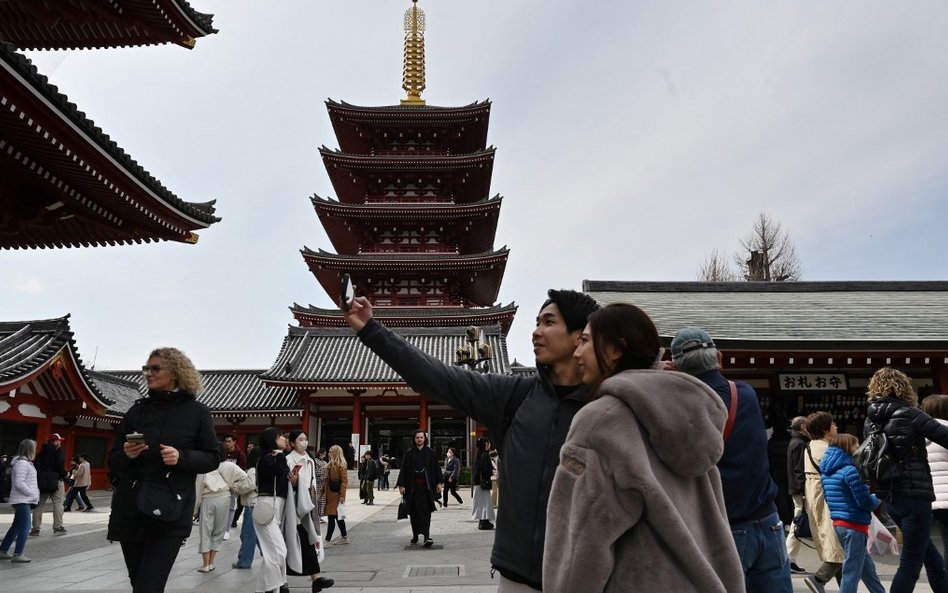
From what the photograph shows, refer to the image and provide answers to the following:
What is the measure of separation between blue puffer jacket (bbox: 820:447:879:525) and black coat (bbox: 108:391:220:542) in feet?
13.4

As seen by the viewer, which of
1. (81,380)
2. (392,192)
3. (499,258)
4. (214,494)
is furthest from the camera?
(392,192)

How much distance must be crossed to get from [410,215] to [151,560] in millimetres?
23373

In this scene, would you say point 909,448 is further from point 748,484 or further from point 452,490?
point 452,490

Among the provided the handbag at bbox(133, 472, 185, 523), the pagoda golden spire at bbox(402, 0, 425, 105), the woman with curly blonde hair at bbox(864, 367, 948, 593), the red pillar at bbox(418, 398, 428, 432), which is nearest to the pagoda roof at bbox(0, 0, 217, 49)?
the handbag at bbox(133, 472, 185, 523)

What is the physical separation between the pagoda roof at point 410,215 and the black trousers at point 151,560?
22.8 m

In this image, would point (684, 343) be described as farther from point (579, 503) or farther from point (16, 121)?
point (16, 121)

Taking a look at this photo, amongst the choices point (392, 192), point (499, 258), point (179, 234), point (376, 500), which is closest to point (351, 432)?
point (376, 500)

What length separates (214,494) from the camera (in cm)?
739

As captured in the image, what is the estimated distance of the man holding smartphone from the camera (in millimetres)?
2207

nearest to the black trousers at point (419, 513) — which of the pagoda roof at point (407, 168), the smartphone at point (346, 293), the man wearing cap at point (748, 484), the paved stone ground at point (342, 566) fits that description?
the paved stone ground at point (342, 566)

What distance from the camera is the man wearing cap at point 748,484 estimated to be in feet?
9.03

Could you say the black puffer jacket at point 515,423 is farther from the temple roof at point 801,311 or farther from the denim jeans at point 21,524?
the temple roof at point 801,311

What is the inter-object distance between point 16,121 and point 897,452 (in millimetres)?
7815

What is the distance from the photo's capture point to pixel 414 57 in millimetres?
32250
